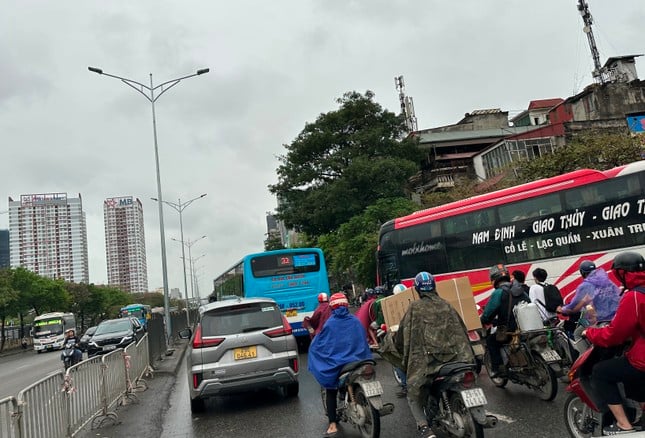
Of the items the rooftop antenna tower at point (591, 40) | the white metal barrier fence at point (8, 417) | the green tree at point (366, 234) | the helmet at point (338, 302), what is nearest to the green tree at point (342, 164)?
the green tree at point (366, 234)

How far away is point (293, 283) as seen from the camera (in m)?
16.7

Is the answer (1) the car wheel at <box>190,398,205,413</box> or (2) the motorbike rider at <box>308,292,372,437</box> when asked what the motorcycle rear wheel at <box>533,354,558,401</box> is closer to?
(2) the motorbike rider at <box>308,292,372,437</box>

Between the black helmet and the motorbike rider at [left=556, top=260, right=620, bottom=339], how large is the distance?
7.30 ft

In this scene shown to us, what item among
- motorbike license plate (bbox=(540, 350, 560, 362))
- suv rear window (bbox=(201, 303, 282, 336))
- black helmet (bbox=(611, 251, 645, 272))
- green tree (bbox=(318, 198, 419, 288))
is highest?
green tree (bbox=(318, 198, 419, 288))

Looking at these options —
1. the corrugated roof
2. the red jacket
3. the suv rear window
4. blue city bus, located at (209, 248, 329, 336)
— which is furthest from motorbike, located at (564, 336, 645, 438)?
the corrugated roof

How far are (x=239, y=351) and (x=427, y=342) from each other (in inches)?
152

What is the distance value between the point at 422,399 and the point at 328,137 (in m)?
34.2

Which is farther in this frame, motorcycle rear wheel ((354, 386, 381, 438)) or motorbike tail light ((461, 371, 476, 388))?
motorcycle rear wheel ((354, 386, 381, 438))

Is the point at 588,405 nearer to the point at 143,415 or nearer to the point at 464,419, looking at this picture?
the point at 464,419

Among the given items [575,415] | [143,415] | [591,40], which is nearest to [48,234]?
[591,40]

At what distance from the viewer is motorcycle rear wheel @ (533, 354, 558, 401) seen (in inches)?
259

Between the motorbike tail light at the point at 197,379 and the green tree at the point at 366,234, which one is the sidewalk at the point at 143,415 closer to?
the motorbike tail light at the point at 197,379

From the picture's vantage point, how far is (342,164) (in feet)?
123

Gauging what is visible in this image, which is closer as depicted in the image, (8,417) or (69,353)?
(8,417)
